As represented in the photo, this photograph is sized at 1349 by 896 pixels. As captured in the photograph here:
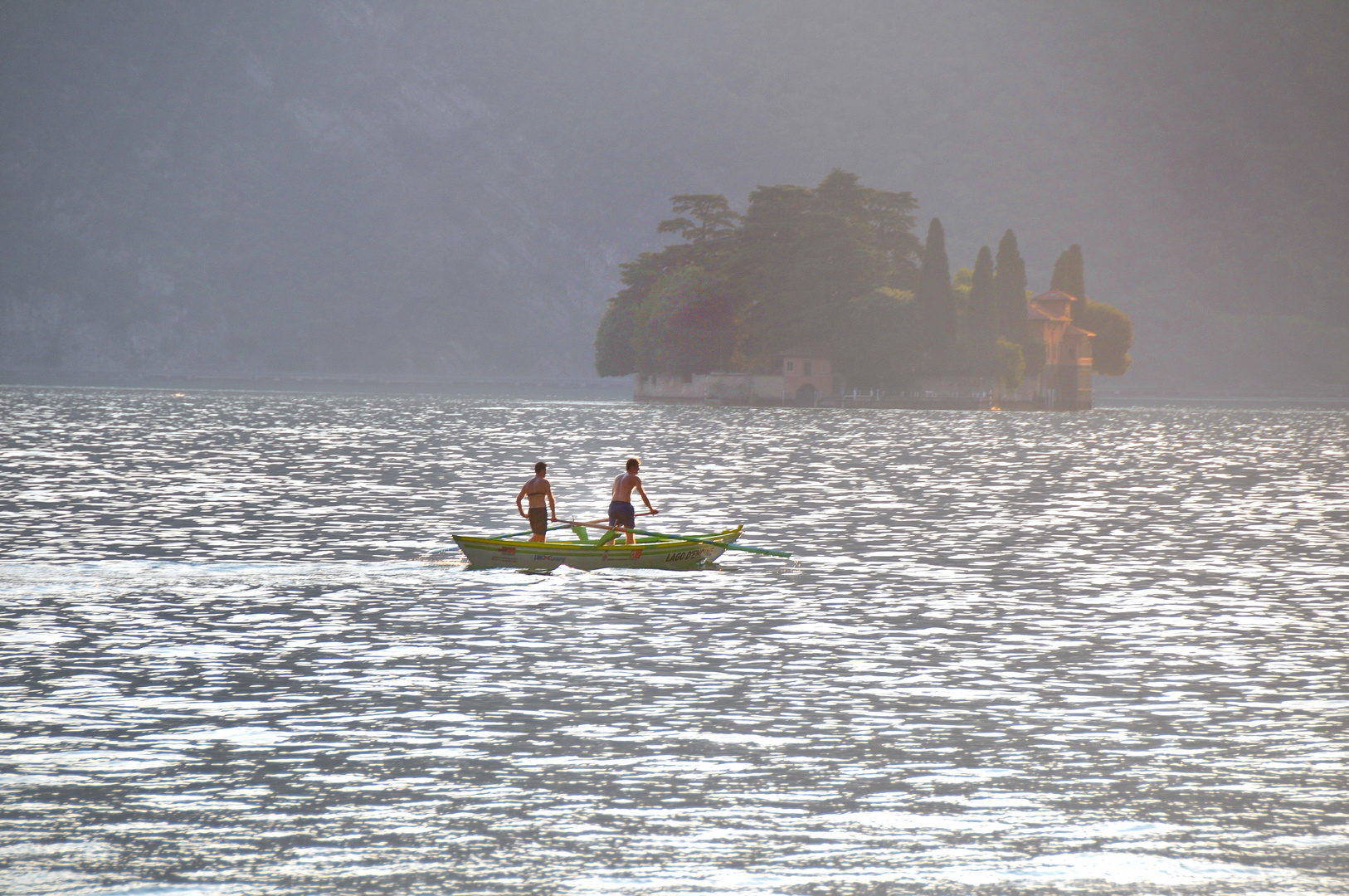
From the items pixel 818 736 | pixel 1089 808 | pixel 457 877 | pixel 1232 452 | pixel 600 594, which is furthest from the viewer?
pixel 1232 452

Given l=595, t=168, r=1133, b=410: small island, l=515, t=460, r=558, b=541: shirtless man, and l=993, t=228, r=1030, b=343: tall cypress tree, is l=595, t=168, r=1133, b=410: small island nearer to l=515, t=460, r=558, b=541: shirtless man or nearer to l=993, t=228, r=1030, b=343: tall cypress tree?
l=993, t=228, r=1030, b=343: tall cypress tree

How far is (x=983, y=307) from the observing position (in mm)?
162375

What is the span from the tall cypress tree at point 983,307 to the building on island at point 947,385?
5.90 metres

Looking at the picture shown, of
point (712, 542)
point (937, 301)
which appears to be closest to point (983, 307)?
point (937, 301)

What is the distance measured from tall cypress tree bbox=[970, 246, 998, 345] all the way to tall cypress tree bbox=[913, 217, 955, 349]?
3278 millimetres

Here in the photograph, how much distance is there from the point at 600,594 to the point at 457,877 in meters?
17.1

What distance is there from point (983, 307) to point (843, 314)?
14970 millimetres

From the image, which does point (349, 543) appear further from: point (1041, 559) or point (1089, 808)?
point (1089, 808)

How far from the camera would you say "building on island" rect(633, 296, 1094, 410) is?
556 feet

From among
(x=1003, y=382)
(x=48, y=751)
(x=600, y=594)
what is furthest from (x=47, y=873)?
(x=1003, y=382)

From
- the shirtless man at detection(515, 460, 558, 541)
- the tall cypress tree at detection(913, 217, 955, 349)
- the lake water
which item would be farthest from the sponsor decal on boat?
the tall cypress tree at detection(913, 217, 955, 349)

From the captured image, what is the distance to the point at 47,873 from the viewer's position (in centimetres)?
1173

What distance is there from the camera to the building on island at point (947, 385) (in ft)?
556

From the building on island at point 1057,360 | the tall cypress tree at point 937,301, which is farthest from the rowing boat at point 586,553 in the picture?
the building on island at point 1057,360
